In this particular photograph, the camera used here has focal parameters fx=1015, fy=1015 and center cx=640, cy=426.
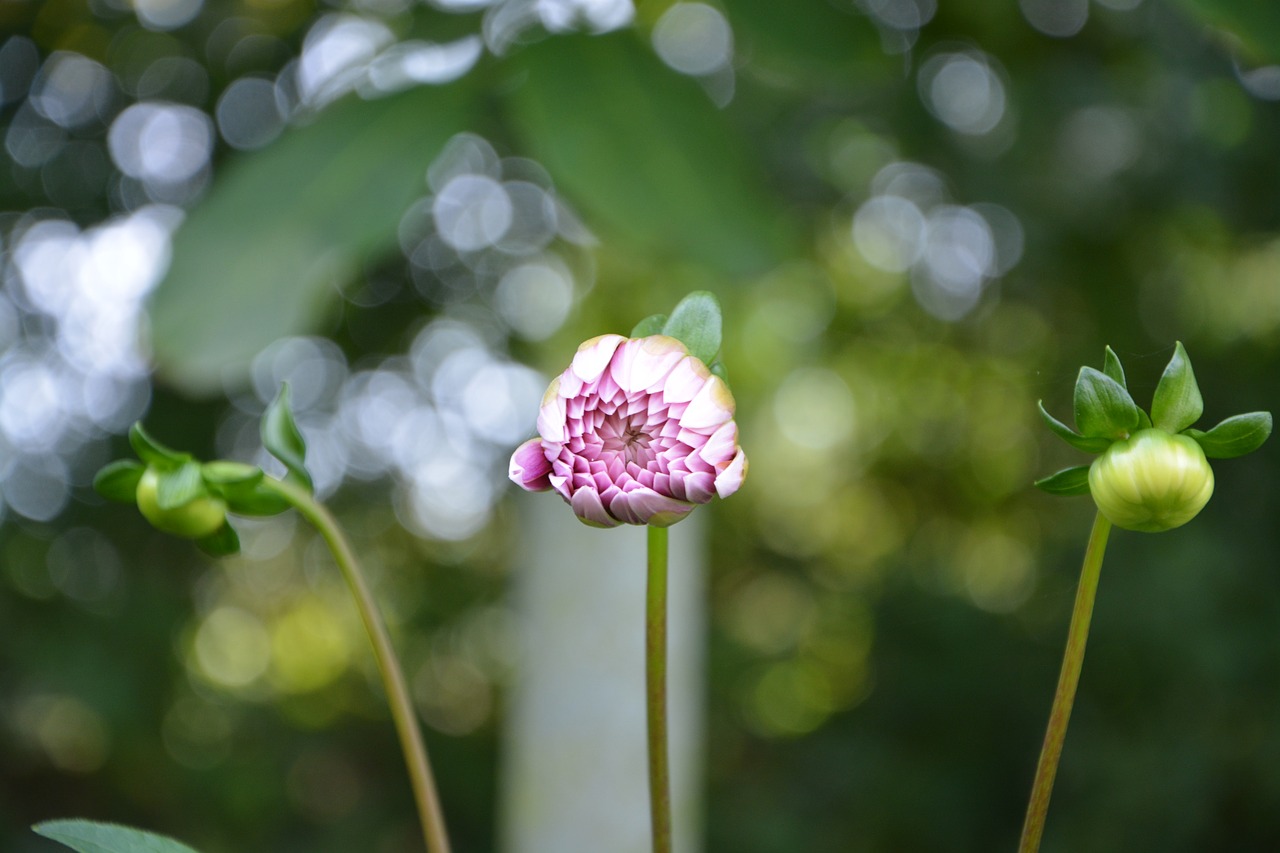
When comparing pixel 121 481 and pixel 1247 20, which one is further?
pixel 1247 20

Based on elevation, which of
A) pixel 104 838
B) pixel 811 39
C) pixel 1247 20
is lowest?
pixel 104 838

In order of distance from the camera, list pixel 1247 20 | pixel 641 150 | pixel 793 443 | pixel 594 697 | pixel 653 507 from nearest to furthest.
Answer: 1. pixel 653 507
2. pixel 1247 20
3. pixel 641 150
4. pixel 594 697
5. pixel 793 443

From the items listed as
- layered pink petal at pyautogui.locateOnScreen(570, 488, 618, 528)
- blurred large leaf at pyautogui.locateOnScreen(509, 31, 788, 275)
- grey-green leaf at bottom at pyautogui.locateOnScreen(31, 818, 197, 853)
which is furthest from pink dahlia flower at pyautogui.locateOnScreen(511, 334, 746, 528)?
blurred large leaf at pyautogui.locateOnScreen(509, 31, 788, 275)

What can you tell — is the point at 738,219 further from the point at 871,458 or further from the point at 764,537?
the point at 764,537

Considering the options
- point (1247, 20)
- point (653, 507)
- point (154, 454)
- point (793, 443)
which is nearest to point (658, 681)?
point (653, 507)

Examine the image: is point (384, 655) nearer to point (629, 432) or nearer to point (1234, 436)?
point (629, 432)

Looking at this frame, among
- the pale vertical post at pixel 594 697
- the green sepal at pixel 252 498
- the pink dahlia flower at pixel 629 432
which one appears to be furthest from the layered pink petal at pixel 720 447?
the pale vertical post at pixel 594 697

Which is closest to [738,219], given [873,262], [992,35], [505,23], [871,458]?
[505,23]
